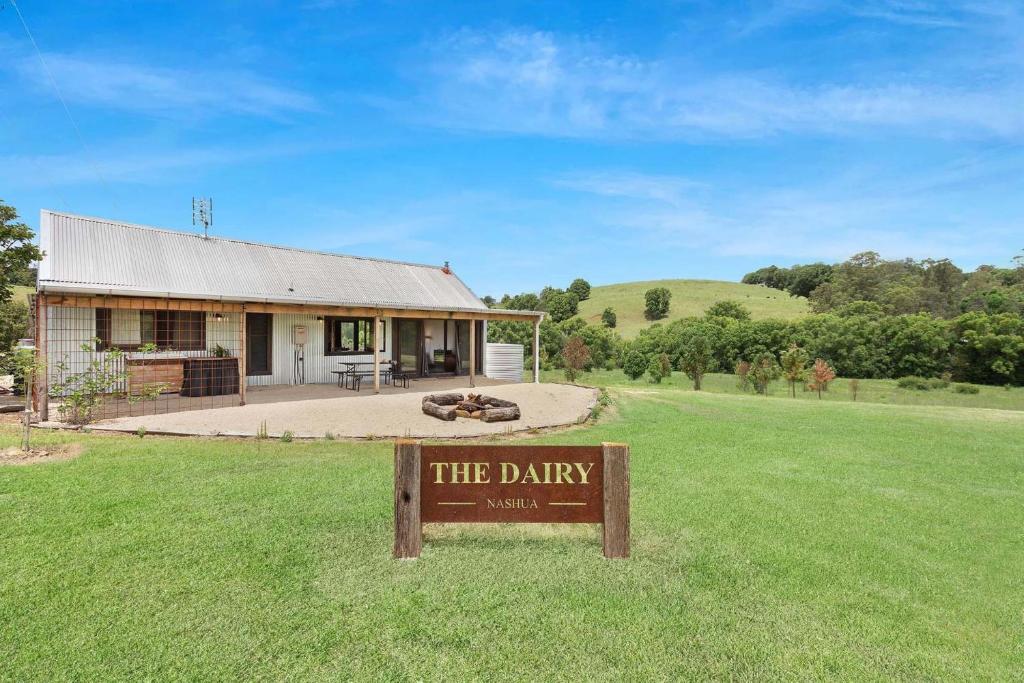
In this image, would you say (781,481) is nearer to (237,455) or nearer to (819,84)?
(237,455)

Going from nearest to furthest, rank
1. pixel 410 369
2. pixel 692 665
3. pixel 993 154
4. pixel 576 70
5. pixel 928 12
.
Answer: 1. pixel 692 665
2. pixel 928 12
3. pixel 576 70
4. pixel 410 369
5. pixel 993 154

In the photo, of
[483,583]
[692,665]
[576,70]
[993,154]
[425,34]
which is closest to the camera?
[692,665]

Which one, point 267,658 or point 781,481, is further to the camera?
point 781,481

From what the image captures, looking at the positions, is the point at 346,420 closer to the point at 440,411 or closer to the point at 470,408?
the point at 440,411

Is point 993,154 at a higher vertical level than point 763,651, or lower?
higher

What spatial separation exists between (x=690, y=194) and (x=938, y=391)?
17868mm

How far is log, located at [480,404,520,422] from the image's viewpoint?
9.71 m

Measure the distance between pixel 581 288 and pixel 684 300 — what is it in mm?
15091

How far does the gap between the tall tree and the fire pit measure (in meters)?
9.64

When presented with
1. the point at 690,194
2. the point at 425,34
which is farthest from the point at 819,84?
the point at 690,194

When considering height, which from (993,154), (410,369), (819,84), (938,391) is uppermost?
(993,154)

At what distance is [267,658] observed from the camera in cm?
263

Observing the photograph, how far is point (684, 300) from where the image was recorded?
216ft

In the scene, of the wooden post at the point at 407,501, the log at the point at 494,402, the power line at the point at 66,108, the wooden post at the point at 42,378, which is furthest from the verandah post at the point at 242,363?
the wooden post at the point at 407,501
